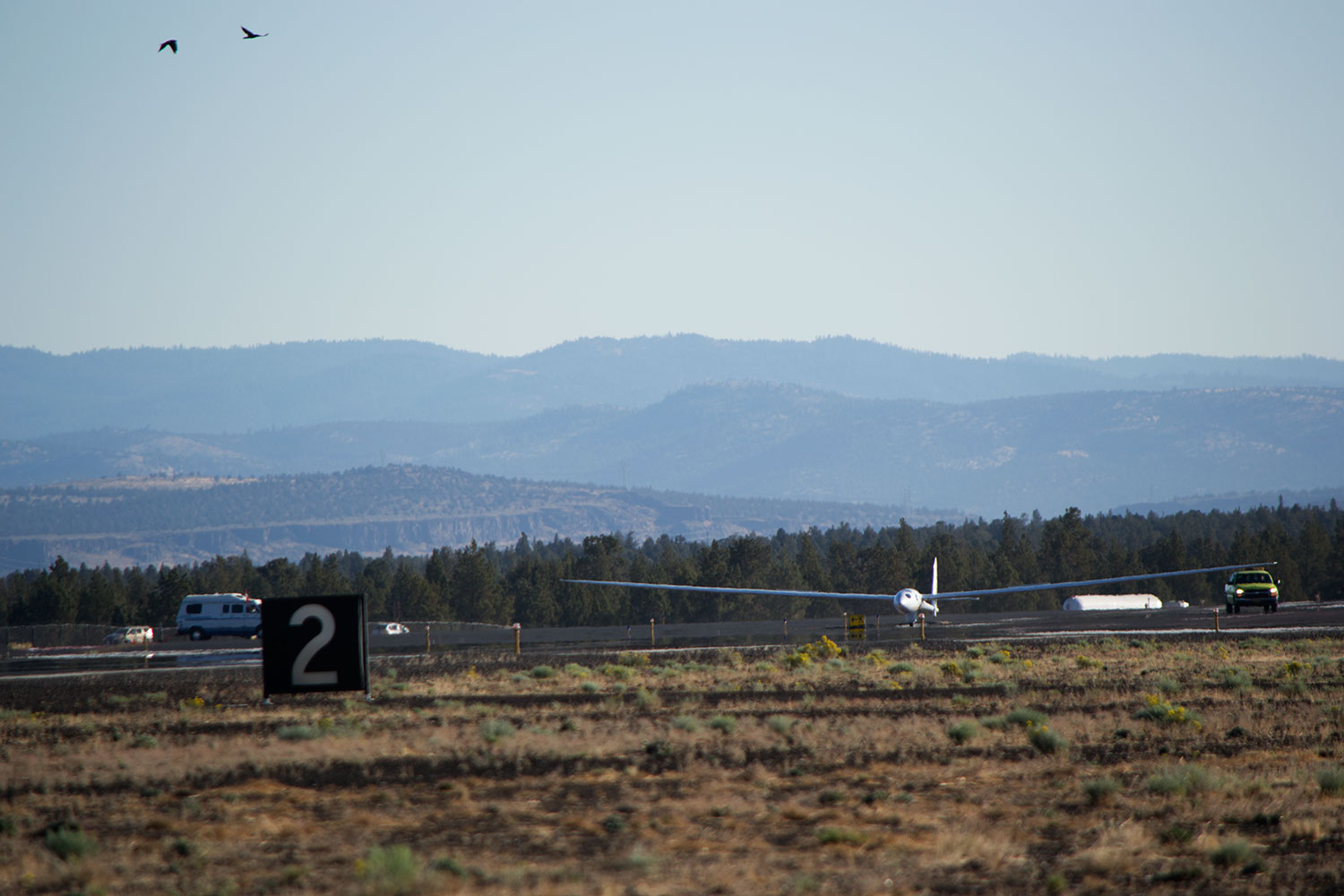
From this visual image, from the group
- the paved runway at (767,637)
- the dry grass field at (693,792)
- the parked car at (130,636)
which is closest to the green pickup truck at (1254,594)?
the paved runway at (767,637)

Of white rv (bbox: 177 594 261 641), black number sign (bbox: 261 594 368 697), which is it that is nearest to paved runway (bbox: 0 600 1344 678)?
white rv (bbox: 177 594 261 641)

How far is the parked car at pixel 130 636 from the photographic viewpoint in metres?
89.1

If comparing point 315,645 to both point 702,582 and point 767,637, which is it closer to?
point 767,637

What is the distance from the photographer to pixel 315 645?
25766 millimetres

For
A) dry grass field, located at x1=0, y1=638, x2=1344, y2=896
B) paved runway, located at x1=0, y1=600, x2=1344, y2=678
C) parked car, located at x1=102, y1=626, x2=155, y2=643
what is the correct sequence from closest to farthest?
dry grass field, located at x1=0, y1=638, x2=1344, y2=896, paved runway, located at x1=0, y1=600, x2=1344, y2=678, parked car, located at x1=102, y1=626, x2=155, y2=643

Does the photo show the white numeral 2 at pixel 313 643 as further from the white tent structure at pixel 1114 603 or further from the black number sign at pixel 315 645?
the white tent structure at pixel 1114 603

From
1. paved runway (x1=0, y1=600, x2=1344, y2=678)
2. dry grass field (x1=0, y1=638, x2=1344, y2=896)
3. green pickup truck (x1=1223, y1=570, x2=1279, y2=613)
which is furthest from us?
green pickup truck (x1=1223, y1=570, x2=1279, y2=613)

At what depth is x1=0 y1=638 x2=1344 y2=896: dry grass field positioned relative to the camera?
14.4m

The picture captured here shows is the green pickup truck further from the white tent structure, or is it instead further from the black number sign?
the black number sign

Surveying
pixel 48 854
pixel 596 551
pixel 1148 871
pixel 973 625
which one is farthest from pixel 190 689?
pixel 596 551

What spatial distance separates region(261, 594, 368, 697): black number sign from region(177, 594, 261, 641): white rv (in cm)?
5760

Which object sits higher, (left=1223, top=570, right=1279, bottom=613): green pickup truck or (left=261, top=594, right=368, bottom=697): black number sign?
(left=261, top=594, right=368, bottom=697): black number sign

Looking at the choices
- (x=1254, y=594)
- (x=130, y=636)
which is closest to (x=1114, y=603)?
(x=1254, y=594)

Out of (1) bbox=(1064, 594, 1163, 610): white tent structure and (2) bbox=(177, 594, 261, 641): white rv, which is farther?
(1) bbox=(1064, 594, 1163, 610): white tent structure
